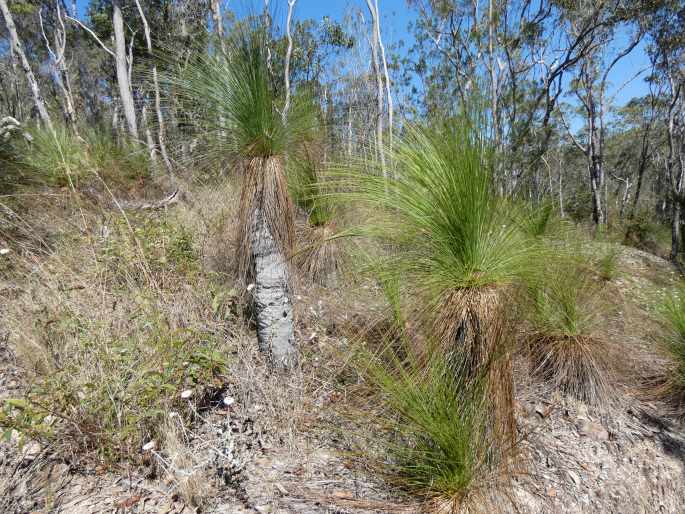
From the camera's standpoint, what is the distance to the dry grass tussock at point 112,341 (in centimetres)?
152

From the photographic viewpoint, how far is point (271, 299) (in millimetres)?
2145

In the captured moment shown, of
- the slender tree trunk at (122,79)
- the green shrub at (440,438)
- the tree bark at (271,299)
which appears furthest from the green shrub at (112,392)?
the slender tree trunk at (122,79)

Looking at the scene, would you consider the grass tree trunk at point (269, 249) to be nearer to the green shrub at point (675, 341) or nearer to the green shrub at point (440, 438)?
the green shrub at point (440, 438)

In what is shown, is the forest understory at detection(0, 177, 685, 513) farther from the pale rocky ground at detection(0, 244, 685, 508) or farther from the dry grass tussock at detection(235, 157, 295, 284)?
the dry grass tussock at detection(235, 157, 295, 284)

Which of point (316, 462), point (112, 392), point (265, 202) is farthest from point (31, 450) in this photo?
point (265, 202)

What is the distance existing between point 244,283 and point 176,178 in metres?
1.66

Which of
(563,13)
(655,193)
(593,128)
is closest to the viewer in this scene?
(563,13)

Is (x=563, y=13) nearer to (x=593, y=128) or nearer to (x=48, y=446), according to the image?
(x=593, y=128)

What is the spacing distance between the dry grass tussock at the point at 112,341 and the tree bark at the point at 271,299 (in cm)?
23

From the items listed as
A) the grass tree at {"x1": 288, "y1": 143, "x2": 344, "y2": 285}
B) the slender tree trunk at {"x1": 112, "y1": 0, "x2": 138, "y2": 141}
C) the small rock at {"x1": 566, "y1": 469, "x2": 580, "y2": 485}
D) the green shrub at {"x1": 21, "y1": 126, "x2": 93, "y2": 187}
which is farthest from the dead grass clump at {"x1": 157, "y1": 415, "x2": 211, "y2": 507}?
the slender tree trunk at {"x1": 112, "y1": 0, "x2": 138, "y2": 141}

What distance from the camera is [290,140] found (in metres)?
2.09

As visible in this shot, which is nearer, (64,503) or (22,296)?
(64,503)

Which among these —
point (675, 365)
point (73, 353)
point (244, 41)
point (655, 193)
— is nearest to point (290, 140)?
point (244, 41)

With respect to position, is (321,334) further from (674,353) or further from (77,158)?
(77,158)
